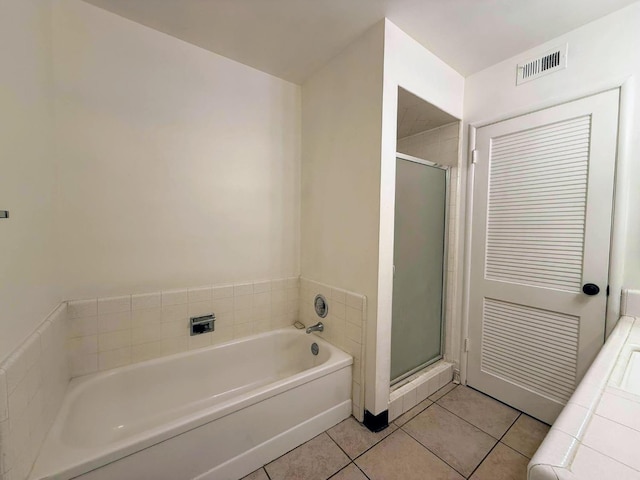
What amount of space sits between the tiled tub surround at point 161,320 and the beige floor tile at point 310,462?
84 cm

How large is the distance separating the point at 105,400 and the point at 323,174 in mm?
1934

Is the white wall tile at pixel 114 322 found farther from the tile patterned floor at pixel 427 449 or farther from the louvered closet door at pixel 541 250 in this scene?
the louvered closet door at pixel 541 250

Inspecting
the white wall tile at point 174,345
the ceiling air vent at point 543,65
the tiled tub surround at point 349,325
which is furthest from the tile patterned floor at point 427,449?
the ceiling air vent at point 543,65

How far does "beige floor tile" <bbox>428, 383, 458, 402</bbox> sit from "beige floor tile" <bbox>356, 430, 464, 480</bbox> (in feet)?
1.53

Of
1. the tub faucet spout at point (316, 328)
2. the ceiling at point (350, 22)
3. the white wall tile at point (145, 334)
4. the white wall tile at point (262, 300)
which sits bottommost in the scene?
the tub faucet spout at point (316, 328)

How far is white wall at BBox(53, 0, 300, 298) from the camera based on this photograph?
141 cm

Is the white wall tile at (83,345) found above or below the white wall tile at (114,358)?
above

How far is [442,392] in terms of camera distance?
192 cm

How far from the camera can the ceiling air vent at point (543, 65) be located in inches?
59.8

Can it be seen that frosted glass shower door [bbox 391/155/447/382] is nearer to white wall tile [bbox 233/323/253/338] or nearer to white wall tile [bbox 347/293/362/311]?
white wall tile [bbox 347/293/362/311]

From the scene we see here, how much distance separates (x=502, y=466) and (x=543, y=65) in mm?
2315

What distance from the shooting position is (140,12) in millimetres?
1441

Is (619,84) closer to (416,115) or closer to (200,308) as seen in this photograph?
(416,115)

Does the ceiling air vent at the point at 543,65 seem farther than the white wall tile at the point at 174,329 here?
No
